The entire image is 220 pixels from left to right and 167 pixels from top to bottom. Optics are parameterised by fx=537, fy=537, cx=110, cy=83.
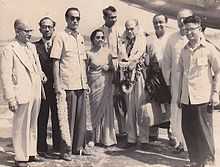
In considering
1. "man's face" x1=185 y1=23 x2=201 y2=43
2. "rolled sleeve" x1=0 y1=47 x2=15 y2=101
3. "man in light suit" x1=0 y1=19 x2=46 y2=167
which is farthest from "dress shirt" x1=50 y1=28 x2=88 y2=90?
"man's face" x1=185 y1=23 x2=201 y2=43

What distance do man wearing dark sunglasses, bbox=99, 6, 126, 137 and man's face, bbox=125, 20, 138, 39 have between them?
15 centimetres

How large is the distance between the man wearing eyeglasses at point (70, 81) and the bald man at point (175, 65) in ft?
3.03

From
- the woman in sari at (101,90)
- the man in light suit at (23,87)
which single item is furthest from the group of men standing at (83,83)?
the woman in sari at (101,90)

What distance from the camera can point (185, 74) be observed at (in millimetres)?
5348

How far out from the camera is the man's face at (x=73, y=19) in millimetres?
5668

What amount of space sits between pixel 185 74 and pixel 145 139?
116cm

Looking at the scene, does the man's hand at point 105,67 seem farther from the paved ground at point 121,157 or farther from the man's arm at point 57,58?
the paved ground at point 121,157

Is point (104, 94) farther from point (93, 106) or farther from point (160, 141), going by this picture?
point (160, 141)

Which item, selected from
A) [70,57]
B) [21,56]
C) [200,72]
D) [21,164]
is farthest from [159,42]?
[21,164]

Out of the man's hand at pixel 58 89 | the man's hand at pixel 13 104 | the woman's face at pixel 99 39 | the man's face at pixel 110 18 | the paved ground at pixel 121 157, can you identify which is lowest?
the paved ground at pixel 121 157

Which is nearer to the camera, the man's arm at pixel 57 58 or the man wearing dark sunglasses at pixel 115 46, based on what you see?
the man's arm at pixel 57 58

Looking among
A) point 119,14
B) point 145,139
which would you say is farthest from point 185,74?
point 119,14

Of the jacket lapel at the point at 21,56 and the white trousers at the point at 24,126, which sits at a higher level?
the jacket lapel at the point at 21,56

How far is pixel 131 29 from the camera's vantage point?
20.0 ft
